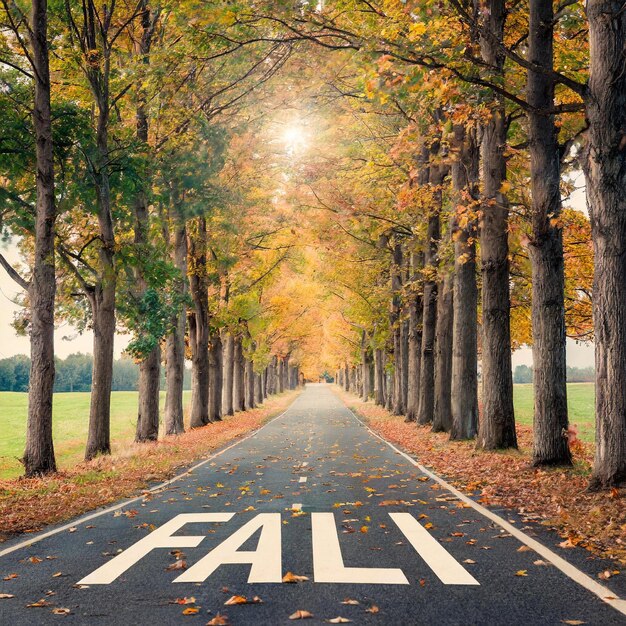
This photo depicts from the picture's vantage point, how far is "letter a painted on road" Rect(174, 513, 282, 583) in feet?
17.8

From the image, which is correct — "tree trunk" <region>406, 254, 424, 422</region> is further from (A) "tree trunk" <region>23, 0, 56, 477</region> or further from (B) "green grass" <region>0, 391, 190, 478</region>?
(A) "tree trunk" <region>23, 0, 56, 477</region>

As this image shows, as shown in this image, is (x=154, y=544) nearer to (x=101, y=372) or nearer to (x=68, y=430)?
(x=101, y=372)

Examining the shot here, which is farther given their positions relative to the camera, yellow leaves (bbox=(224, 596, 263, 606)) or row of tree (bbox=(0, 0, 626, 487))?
row of tree (bbox=(0, 0, 626, 487))

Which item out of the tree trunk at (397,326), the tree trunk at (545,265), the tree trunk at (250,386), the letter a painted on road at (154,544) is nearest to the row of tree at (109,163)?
the tree trunk at (545,265)

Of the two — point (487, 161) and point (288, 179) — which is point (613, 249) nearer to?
point (487, 161)

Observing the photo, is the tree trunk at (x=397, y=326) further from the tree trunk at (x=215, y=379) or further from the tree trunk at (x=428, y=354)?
the tree trunk at (x=215, y=379)

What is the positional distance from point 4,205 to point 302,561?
1168cm

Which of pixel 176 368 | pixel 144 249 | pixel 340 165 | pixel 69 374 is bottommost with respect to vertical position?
pixel 69 374

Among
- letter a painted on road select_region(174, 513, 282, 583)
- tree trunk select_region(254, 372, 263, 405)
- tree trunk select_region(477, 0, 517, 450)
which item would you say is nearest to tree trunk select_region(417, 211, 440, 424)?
tree trunk select_region(477, 0, 517, 450)

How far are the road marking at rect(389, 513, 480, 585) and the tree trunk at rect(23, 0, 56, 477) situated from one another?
799 centimetres

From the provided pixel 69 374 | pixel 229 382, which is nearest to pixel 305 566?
pixel 229 382

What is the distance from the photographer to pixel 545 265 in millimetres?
11812

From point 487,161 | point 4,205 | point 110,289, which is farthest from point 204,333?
point 487,161

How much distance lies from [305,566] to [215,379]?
2759cm
